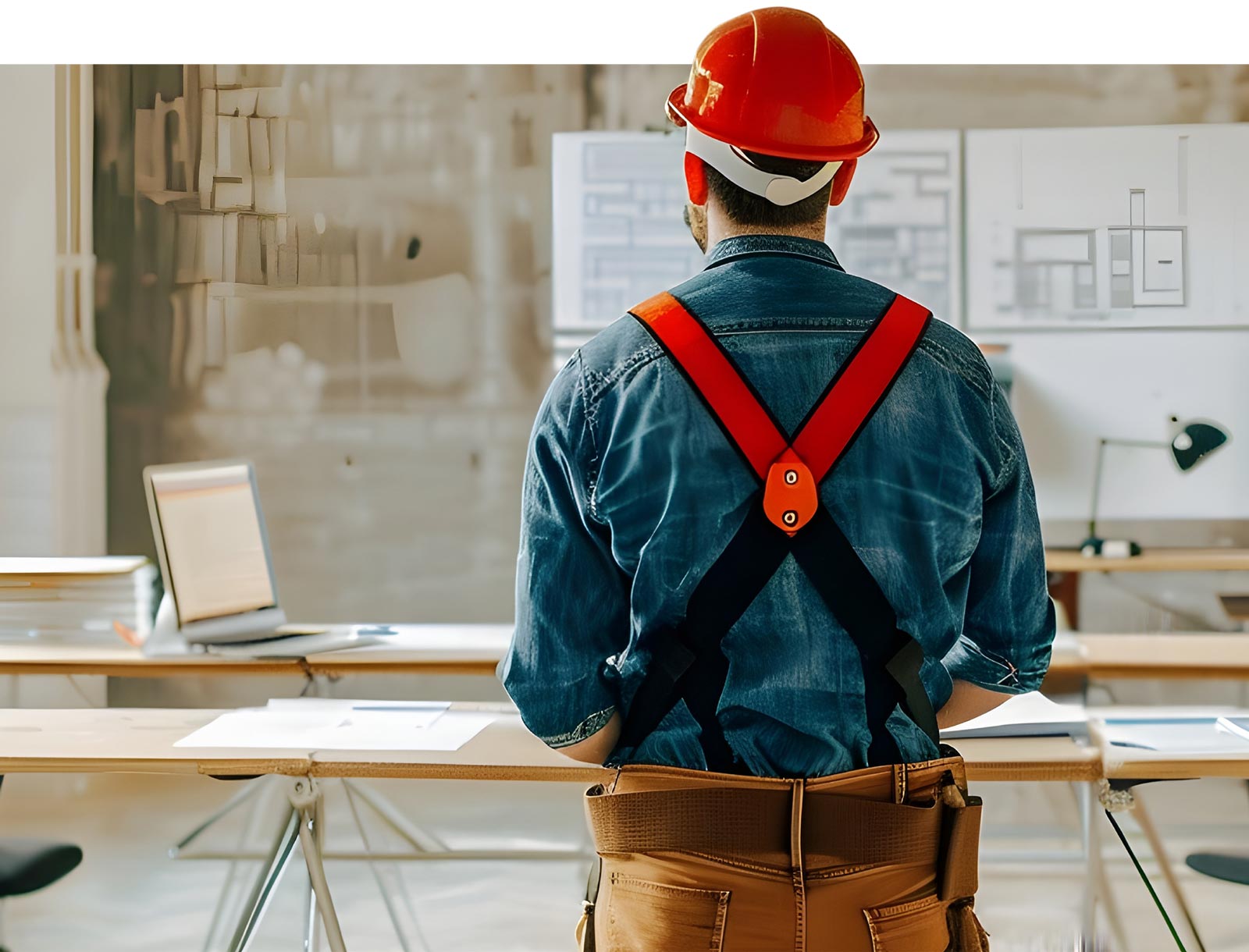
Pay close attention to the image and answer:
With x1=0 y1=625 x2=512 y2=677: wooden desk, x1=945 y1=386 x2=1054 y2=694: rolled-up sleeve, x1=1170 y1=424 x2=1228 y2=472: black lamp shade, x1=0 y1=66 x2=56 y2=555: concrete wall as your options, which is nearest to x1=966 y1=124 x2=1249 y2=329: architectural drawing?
x1=1170 y1=424 x2=1228 y2=472: black lamp shade

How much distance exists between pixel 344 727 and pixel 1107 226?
3.25 meters

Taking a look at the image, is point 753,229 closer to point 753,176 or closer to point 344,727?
point 753,176

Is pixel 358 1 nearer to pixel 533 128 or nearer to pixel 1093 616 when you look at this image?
pixel 533 128

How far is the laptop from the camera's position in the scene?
8.75ft

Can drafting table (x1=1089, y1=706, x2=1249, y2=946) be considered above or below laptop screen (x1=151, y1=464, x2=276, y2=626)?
below

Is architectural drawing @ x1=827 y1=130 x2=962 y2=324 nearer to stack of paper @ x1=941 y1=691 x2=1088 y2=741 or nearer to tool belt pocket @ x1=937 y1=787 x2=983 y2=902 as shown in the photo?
stack of paper @ x1=941 y1=691 x2=1088 y2=741

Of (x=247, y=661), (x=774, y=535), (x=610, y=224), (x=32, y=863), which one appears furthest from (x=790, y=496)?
(x=610, y=224)

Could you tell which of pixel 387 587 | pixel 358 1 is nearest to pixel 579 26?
pixel 358 1

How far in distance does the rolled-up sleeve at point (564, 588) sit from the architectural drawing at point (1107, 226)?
3488mm

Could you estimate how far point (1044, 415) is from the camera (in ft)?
13.8

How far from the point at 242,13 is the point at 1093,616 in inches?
142

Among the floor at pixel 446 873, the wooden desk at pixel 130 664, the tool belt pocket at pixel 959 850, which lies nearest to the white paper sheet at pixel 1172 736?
the floor at pixel 446 873

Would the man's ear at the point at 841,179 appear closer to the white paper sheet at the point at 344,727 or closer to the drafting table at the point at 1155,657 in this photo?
the white paper sheet at the point at 344,727

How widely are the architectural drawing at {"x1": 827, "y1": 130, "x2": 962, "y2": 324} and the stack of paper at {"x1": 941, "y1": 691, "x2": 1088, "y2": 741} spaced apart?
91.9 inches
